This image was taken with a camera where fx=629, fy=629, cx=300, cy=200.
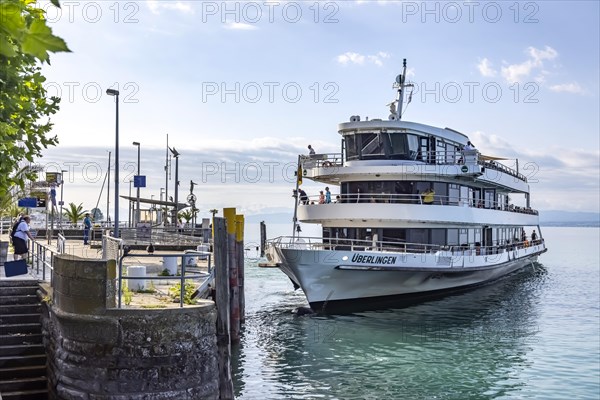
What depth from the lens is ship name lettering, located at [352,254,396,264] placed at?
22781 mm

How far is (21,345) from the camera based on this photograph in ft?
40.4

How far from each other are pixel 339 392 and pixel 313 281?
880 cm

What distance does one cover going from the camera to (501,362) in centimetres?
1728

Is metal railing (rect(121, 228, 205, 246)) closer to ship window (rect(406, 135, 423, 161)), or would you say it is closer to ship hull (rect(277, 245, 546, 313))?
ship hull (rect(277, 245, 546, 313))

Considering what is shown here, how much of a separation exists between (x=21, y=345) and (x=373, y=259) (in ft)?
44.2

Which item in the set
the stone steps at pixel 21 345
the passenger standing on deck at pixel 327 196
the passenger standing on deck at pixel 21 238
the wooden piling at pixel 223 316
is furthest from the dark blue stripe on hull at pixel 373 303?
the stone steps at pixel 21 345

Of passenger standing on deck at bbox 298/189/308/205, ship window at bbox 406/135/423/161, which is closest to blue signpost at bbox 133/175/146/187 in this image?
passenger standing on deck at bbox 298/189/308/205

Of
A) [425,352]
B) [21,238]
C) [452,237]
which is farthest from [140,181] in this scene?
[425,352]

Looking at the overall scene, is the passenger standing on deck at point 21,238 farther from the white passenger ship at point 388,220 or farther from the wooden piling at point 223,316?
the white passenger ship at point 388,220

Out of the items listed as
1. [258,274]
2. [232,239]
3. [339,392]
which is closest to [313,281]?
[232,239]

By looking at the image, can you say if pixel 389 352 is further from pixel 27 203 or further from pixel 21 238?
pixel 27 203

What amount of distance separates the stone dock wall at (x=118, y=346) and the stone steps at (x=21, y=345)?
96 cm

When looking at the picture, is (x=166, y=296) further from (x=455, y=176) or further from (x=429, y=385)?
(x=455, y=176)

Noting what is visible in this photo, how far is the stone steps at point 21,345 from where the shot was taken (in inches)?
450
